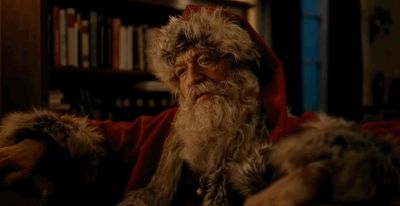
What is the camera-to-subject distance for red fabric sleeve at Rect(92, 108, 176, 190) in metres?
1.40

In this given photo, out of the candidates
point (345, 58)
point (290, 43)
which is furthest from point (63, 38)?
point (345, 58)

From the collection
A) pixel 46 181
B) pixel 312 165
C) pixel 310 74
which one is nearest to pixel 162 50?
pixel 46 181

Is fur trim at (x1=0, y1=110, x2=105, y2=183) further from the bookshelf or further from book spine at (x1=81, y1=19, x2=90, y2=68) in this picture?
book spine at (x1=81, y1=19, x2=90, y2=68)

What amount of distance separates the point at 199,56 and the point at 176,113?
0.22m

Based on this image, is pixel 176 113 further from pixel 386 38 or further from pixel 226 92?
pixel 386 38

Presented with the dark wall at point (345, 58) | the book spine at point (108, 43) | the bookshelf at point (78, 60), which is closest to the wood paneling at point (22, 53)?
the bookshelf at point (78, 60)

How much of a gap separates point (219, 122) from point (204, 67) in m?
0.16

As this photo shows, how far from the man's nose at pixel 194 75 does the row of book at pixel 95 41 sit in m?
0.72

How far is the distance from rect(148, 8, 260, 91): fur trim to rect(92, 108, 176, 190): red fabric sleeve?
0.18 metres

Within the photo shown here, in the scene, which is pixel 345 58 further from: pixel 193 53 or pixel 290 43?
pixel 193 53

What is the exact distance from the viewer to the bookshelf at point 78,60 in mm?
1714

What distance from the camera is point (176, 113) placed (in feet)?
4.92

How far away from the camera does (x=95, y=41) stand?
199cm

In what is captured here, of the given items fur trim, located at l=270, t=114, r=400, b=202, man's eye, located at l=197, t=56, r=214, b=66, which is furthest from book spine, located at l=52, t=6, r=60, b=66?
fur trim, located at l=270, t=114, r=400, b=202
